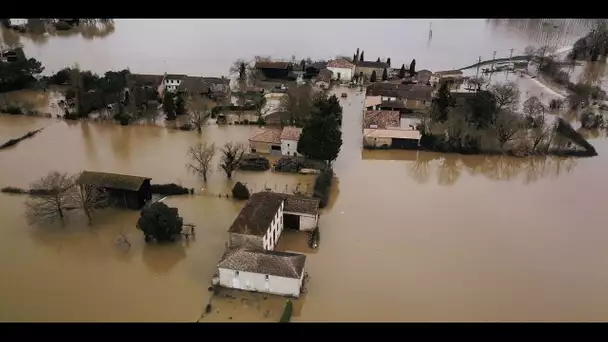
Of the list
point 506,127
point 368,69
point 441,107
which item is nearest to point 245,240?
point 506,127

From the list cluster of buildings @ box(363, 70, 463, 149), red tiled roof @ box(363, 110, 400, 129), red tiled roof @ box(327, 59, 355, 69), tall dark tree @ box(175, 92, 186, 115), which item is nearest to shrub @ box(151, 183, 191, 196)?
tall dark tree @ box(175, 92, 186, 115)

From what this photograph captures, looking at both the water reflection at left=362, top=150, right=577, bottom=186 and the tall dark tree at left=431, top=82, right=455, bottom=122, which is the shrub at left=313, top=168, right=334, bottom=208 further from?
the tall dark tree at left=431, top=82, right=455, bottom=122

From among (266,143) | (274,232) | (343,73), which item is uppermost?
(343,73)

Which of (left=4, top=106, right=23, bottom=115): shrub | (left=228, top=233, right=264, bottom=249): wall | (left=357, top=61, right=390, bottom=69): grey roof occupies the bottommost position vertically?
(left=228, top=233, right=264, bottom=249): wall

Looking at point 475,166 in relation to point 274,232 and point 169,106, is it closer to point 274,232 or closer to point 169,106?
point 274,232

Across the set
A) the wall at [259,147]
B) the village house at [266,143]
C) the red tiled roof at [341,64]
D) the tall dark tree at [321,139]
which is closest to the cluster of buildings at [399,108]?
the red tiled roof at [341,64]

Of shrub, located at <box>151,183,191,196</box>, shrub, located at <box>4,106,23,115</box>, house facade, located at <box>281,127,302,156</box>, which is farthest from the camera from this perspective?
shrub, located at <box>4,106,23,115</box>

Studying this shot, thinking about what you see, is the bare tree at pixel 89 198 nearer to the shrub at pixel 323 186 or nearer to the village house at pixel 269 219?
the village house at pixel 269 219
